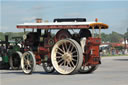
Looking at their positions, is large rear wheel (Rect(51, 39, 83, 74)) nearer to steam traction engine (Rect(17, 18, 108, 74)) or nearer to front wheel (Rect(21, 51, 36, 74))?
Answer: steam traction engine (Rect(17, 18, 108, 74))

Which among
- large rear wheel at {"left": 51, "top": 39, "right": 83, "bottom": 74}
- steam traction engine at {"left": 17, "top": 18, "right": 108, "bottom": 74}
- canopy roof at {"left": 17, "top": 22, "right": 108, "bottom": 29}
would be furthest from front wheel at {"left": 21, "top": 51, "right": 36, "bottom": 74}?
canopy roof at {"left": 17, "top": 22, "right": 108, "bottom": 29}

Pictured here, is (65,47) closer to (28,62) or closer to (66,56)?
(66,56)

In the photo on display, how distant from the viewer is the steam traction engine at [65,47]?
17.6 metres

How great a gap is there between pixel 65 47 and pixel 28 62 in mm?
1979

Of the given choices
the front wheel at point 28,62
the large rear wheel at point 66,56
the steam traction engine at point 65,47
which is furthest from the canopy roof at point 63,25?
the front wheel at point 28,62

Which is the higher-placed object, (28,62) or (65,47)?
(65,47)

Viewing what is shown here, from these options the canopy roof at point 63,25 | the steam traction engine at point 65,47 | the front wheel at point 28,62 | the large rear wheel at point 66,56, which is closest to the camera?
the large rear wheel at point 66,56

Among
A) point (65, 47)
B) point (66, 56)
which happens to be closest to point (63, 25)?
point (65, 47)

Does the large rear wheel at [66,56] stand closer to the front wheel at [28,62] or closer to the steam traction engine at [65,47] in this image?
the steam traction engine at [65,47]

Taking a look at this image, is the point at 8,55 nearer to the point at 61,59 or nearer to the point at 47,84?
the point at 61,59

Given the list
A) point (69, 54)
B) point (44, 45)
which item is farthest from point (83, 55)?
point (44, 45)

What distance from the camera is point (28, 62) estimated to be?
1847cm

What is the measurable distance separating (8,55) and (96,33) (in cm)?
631

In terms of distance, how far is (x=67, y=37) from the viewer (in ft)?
60.5
